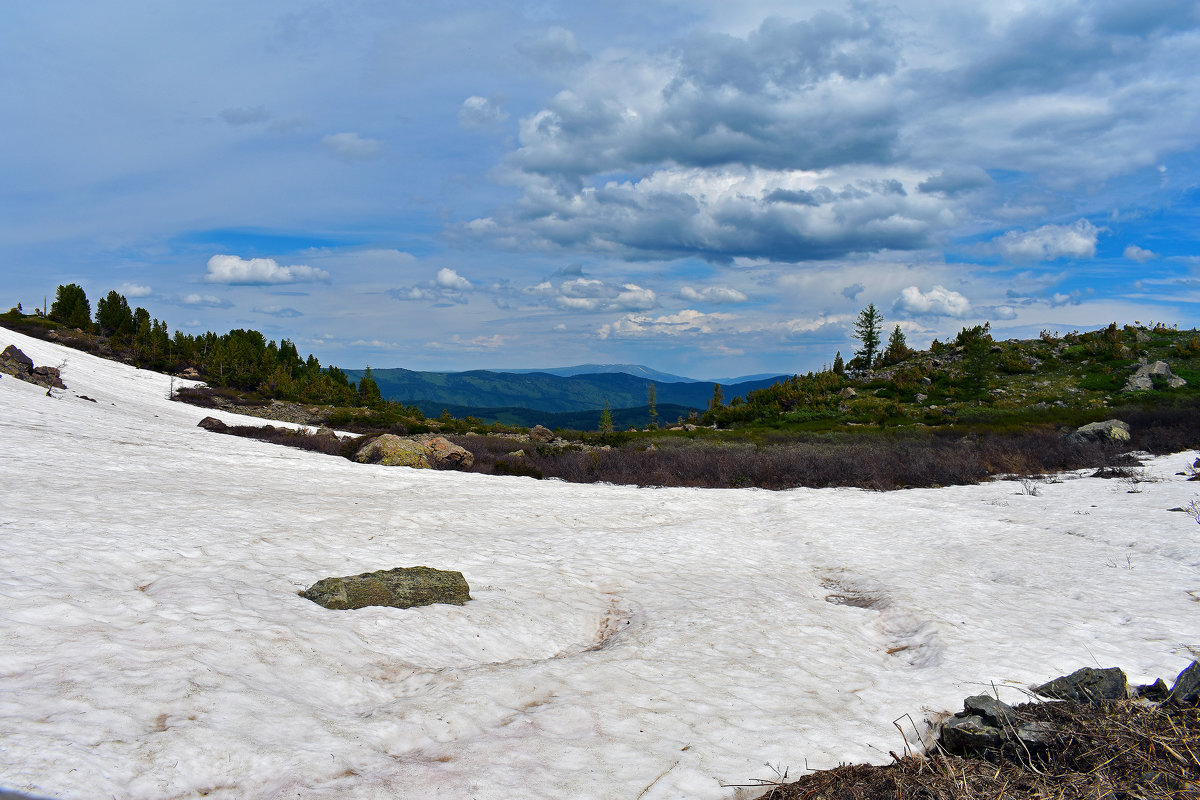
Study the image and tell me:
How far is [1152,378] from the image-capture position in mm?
35500

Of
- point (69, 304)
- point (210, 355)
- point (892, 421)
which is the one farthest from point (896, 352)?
point (69, 304)

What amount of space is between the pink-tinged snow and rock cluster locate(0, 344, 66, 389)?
20.5 metres

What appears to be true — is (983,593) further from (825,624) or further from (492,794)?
(492,794)

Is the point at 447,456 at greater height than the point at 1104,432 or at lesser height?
lesser

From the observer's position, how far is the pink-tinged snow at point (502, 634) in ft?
12.9

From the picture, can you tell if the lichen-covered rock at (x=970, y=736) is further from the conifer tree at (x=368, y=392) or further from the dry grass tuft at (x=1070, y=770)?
the conifer tree at (x=368, y=392)

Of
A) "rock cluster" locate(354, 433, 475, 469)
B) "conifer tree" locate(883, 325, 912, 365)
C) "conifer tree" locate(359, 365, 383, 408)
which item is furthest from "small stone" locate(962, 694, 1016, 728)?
"conifer tree" locate(359, 365, 383, 408)

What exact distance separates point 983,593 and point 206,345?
113m

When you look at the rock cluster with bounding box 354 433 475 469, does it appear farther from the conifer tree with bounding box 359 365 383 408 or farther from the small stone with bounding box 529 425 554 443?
the conifer tree with bounding box 359 365 383 408

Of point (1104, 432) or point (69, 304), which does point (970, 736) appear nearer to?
point (1104, 432)

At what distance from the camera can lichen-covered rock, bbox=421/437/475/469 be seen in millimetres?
23312

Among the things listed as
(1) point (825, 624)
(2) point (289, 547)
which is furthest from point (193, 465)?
(1) point (825, 624)

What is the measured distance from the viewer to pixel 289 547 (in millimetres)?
8891

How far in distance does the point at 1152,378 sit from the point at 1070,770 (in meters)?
44.6
